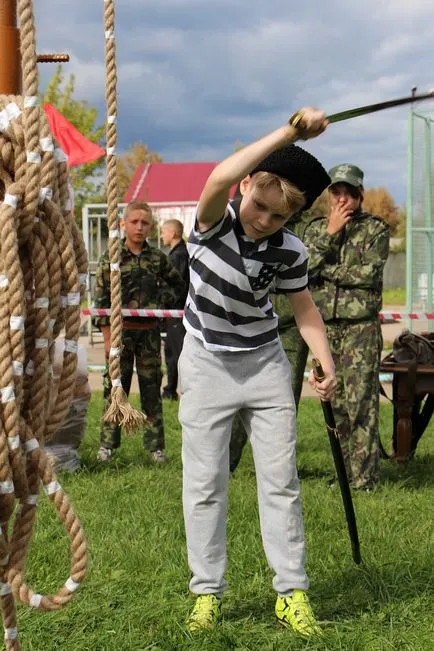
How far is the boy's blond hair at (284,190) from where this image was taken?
3426mm

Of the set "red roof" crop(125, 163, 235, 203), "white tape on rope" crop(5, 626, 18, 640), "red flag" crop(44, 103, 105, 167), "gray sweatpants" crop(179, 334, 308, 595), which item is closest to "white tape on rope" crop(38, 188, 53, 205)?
"white tape on rope" crop(5, 626, 18, 640)

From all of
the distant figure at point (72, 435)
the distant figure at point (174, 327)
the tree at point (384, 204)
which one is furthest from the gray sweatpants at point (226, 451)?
the tree at point (384, 204)

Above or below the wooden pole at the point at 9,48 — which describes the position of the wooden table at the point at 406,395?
below

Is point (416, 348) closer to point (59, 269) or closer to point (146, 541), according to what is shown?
point (146, 541)

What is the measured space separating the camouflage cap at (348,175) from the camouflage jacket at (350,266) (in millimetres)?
284

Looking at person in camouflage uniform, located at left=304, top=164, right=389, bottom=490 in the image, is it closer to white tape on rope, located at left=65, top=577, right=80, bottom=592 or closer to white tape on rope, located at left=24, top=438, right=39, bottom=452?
white tape on rope, located at left=65, top=577, right=80, bottom=592

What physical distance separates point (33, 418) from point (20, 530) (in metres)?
0.29

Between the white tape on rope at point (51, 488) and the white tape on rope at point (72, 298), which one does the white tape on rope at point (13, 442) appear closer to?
the white tape on rope at point (51, 488)

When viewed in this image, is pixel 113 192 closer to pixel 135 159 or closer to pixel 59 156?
pixel 59 156

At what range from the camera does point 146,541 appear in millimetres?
4875

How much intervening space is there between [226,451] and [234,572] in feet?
2.77

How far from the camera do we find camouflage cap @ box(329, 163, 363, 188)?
20.5 ft

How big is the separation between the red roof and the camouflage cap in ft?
73.3

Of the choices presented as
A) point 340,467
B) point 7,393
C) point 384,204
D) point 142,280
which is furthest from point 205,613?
point 384,204
